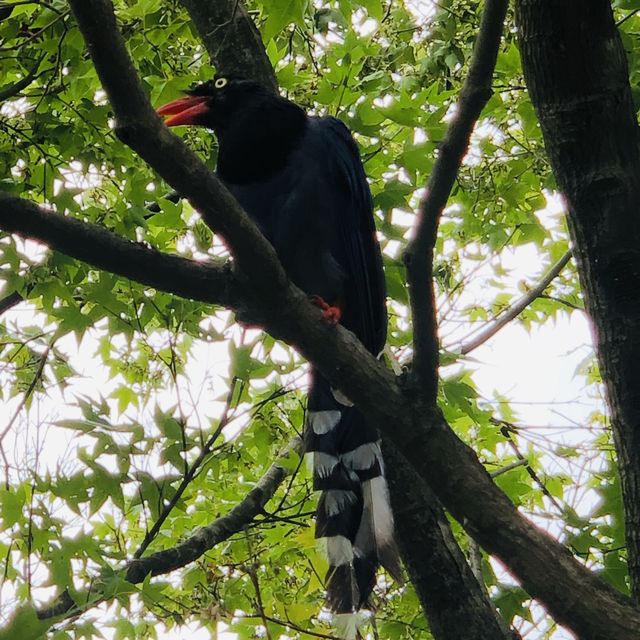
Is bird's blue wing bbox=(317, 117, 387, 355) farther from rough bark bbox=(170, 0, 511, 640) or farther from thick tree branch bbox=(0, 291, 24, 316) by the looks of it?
thick tree branch bbox=(0, 291, 24, 316)

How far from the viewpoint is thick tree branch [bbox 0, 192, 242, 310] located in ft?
5.80

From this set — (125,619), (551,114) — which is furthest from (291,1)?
(125,619)

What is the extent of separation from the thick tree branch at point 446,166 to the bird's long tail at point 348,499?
99 centimetres

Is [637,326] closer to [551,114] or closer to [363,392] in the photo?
[551,114]

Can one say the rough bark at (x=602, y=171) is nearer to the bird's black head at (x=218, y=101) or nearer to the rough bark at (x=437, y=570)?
the rough bark at (x=437, y=570)

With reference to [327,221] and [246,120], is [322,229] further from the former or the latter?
[246,120]

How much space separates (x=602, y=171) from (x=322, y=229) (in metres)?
1.04

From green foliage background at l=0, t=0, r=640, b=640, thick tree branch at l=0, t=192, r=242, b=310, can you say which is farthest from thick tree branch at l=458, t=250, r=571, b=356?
thick tree branch at l=0, t=192, r=242, b=310

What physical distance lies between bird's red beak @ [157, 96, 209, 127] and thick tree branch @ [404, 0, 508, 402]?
1.64 meters

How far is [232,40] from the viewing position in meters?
3.24

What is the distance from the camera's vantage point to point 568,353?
14.0 ft

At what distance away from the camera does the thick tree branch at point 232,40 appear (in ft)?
10.1

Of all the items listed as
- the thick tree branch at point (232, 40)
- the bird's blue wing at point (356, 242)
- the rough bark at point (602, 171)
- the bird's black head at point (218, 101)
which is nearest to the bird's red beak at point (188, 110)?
the bird's black head at point (218, 101)

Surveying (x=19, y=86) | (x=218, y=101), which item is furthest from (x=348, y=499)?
(x=19, y=86)
